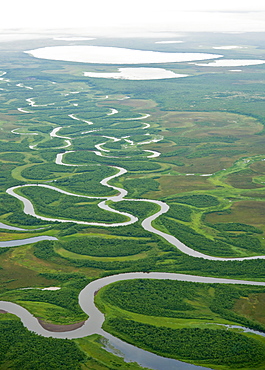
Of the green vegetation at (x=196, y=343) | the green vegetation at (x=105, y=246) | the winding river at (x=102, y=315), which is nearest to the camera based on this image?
the green vegetation at (x=196, y=343)

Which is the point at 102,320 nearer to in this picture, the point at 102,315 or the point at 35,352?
the point at 102,315

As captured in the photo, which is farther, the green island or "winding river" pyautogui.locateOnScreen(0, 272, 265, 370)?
the green island

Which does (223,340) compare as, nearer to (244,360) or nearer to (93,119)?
(244,360)

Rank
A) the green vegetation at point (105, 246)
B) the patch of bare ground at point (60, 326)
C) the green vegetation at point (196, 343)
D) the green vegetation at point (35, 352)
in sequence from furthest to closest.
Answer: the green vegetation at point (105, 246) → the patch of bare ground at point (60, 326) → the green vegetation at point (196, 343) → the green vegetation at point (35, 352)

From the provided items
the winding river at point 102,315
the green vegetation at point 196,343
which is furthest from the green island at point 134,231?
the winding river at point 102,315

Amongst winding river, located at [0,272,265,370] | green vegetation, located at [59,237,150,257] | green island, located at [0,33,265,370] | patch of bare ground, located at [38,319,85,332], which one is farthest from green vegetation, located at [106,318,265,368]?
green vegetation, located at [59,237,150,257]

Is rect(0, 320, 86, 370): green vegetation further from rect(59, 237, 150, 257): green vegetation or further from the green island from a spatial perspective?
rect(59, 237, 150, 257): green vegetation

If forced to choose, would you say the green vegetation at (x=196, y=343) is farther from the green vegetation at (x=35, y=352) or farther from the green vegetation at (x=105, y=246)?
the green vegetation at (x=105, y=246)

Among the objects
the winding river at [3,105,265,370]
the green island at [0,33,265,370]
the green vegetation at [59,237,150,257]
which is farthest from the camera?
the green vegetation at [59,237,150,257]

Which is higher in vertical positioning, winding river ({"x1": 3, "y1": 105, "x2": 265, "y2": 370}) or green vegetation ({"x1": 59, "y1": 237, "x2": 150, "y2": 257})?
green vegetation ({"x1": 59, "y1": 237, "x2": 150, "y2": 257})
